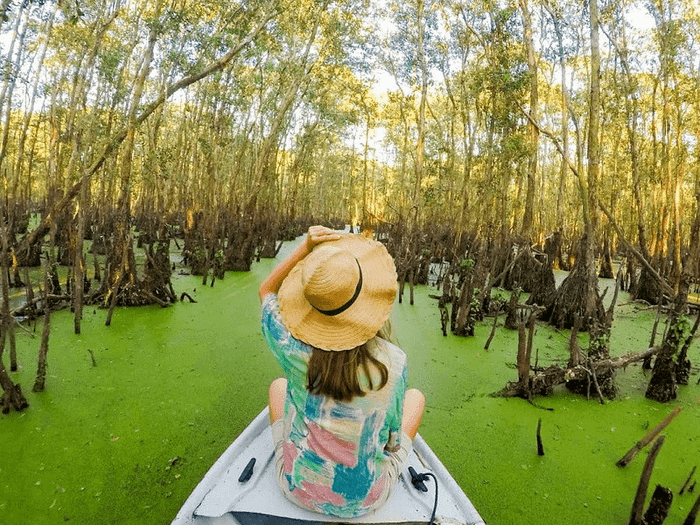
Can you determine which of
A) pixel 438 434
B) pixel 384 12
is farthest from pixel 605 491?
pixel 384 12

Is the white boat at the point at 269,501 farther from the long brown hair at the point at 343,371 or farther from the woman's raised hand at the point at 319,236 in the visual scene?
the woman's raised hand at the point at 319,236

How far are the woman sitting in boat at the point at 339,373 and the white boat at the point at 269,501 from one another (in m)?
0.04

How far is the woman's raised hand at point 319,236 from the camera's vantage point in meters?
1.30

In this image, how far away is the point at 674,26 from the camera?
8547 mm

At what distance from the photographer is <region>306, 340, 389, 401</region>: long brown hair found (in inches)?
44.5

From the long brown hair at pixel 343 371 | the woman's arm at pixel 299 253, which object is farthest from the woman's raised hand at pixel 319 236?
the long brown hair at pixel 343 371

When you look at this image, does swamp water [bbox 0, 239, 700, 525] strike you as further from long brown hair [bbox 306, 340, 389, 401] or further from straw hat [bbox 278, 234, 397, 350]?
straw hat [bbox 278, 234, 397, 350]

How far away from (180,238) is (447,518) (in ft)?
40.7

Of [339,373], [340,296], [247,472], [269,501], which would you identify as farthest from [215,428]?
[340,296]

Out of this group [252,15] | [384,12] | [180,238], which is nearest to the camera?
[252,15]

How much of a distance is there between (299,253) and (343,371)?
18.6 inches

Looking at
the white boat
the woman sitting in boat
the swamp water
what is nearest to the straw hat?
the woman sitting in boat

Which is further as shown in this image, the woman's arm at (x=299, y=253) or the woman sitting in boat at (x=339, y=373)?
the woman's arm at (x=299, y=253)

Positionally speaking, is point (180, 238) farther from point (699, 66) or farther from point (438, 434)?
point (699, 66)
